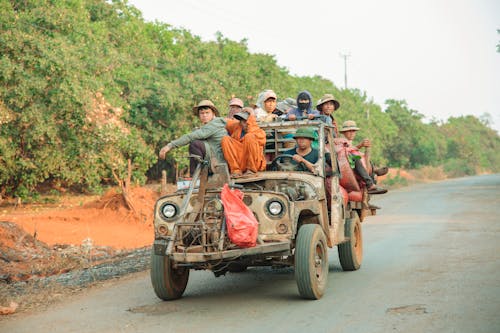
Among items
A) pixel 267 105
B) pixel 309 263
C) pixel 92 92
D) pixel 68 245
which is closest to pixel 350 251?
pixel 309 263

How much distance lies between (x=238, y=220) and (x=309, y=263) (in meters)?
0.94

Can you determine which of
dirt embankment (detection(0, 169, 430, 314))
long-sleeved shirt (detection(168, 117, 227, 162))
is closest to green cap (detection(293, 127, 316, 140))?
long-sleeved shirt (detection(168, 117, 227, 162))

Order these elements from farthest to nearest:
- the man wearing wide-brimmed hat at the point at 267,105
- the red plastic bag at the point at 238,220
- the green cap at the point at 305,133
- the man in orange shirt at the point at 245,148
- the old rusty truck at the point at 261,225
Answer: the man wearing wide-brimmed hat at the point at 267,105 → the green cap at the point at 305,133 → the man in orange shirt at the point at 245,148 → the old rusty truck at the point at 261,225 → the red plastic bag at the point at 238,220

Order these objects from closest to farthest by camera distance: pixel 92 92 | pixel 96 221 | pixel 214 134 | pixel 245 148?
pixel 245 148 < pixel 214 134 < pixel 92 92 < pixel 96 221

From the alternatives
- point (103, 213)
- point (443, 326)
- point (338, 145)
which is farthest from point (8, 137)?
point (443, 326)

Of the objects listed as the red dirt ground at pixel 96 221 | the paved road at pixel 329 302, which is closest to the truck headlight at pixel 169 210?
the paved road at pixel 329 302

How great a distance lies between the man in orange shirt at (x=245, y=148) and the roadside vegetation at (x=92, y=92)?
29.8 ft

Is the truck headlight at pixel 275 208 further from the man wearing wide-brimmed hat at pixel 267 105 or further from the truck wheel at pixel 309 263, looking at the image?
the man wearing wide-brimmed hat at pixel 267 105

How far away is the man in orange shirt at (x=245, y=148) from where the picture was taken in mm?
7973

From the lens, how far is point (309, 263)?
706 cm

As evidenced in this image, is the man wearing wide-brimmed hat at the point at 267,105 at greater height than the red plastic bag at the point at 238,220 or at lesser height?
greater

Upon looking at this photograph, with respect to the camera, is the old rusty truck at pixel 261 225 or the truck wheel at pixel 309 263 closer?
the old rusty truck at pixel 261 225

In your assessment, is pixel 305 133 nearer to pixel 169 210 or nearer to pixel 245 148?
pixel 245 148

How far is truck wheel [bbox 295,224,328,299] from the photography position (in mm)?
7086
